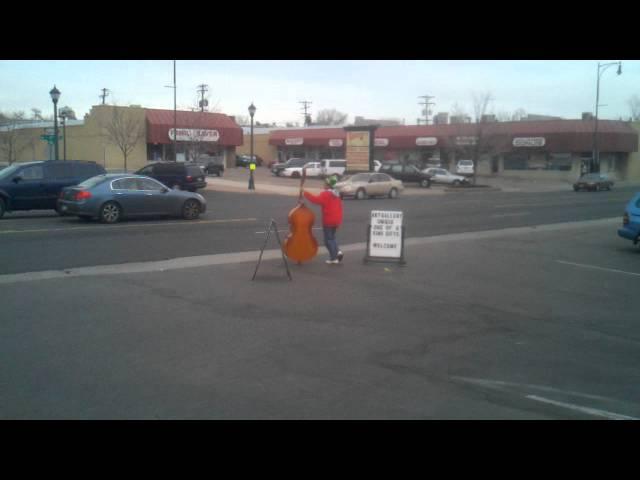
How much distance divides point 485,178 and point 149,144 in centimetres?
3304

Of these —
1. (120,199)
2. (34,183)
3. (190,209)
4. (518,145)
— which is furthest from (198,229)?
(518,145)

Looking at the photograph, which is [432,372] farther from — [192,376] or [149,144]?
[149,144]

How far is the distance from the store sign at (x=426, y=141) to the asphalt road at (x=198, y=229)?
36.8 m

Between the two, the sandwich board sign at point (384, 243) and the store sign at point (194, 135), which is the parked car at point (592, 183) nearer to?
the store sign at point (194, 135)

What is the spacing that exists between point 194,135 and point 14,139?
13919mm

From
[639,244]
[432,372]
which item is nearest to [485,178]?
[639,244]

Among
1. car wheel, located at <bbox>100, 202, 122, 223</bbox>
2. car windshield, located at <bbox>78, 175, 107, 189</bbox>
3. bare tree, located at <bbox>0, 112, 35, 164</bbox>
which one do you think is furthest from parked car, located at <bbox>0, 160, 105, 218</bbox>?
bare tree, located at <bbox>0, 112, 35, 164</bbox>

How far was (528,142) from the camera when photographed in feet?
205

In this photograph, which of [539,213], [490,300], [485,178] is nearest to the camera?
[490,300]

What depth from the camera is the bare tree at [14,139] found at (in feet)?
166

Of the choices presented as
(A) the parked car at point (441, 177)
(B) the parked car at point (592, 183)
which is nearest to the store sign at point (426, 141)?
(A) the parked car at point (441, 177)

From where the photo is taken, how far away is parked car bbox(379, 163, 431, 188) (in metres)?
49.2

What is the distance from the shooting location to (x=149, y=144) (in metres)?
56.8

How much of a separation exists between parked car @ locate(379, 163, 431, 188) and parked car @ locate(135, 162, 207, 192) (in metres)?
20.4
